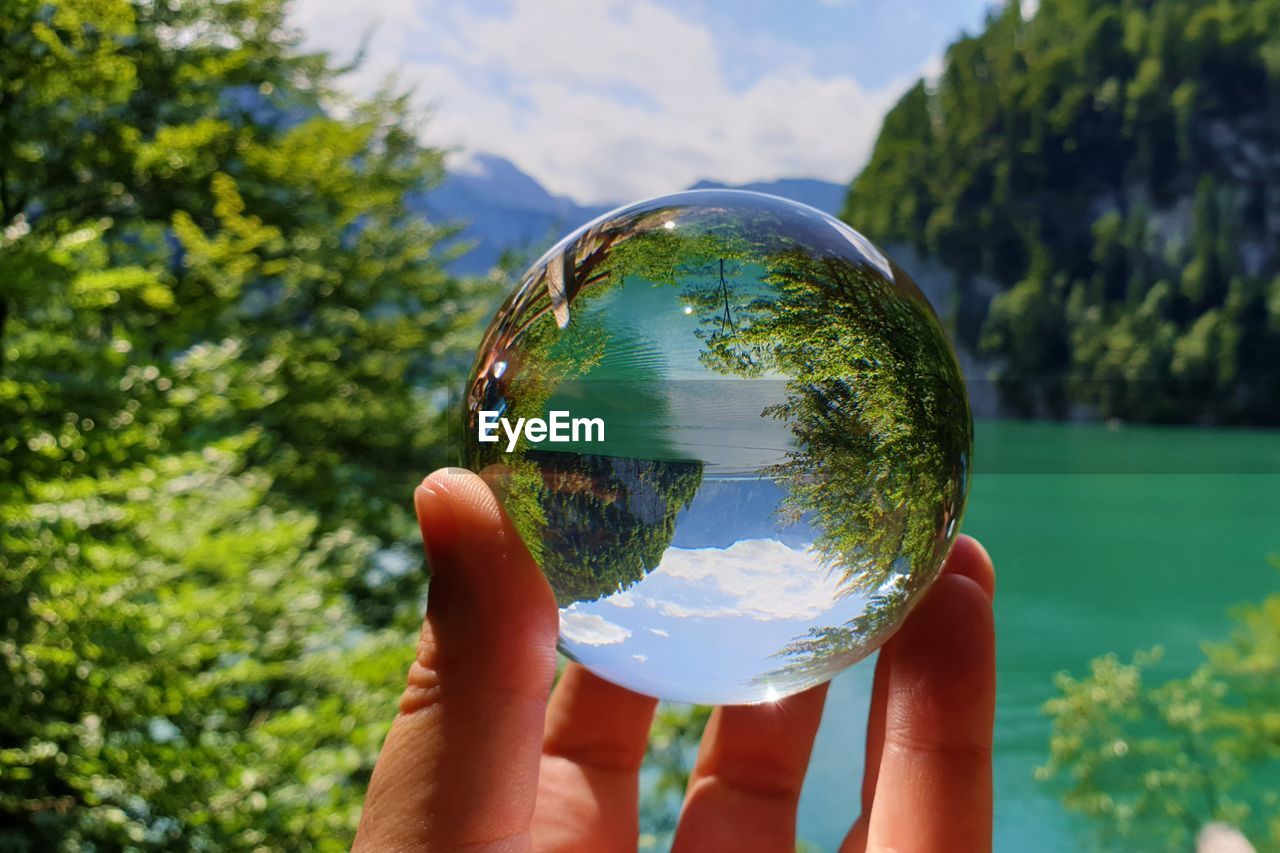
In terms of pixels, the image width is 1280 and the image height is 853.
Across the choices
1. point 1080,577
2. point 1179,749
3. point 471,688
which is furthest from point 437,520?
point 1080,577

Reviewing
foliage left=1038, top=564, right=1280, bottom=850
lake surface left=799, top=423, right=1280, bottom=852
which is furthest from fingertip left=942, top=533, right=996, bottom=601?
lake surface left=799, top=423, right=1280, bottom=852

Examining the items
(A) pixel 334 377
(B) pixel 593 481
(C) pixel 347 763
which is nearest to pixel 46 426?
(C) pixel 347 763

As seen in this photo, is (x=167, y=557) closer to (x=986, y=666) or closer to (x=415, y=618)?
(x=986, y=666)

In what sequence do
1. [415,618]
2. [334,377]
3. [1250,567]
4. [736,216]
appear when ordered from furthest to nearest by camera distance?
[1250,567], [334,377], [415,618], [736,216]

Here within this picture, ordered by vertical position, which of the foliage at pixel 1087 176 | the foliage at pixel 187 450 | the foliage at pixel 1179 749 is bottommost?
the foliage at pixel 1179 749

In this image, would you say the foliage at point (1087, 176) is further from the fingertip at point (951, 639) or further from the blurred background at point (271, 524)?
the fingertip at point (951, 639)

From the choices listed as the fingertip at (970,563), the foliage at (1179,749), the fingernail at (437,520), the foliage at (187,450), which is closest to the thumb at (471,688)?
the fingernail at (437,520)
